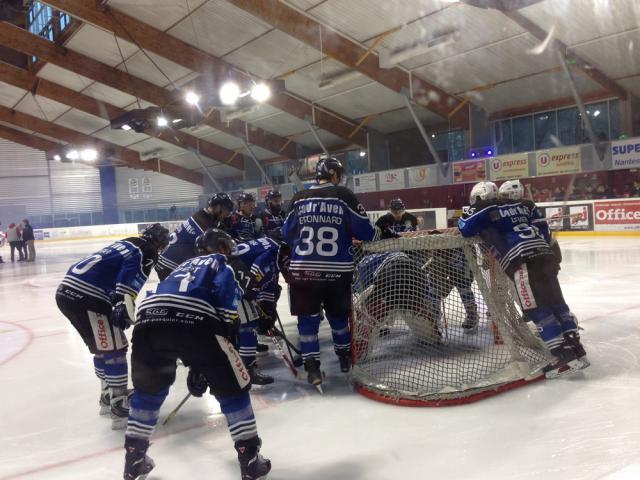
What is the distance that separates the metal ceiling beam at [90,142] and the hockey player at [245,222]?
16.8 meters

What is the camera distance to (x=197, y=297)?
6.33 feet

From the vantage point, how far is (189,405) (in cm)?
289

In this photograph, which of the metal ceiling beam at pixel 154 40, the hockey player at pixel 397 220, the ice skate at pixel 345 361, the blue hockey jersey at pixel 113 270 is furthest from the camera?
the metal ceiling beam at pixel 154 40

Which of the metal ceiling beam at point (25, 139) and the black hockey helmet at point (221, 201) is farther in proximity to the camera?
the metal ceiling beam at point (25, 139)

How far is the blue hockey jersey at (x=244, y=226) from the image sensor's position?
4.48 m

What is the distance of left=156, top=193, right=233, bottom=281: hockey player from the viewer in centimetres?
368

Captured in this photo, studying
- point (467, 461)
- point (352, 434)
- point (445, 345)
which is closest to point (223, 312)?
point (352, 434)

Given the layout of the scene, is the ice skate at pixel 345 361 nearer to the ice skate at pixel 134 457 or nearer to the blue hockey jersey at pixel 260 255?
the blue hockey jersey at pixel 260 255

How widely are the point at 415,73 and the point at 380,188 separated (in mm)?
3542

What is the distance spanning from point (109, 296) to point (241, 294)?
0.93m

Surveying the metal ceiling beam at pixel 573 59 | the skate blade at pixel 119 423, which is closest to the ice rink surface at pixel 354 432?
the skate blade at pixel 119 423

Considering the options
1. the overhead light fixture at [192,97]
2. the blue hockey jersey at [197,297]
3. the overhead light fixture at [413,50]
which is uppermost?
the overhead light fixture at [413,50]

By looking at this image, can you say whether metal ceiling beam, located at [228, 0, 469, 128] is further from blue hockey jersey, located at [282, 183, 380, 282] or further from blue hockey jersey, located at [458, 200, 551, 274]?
blue hockey jersey, located at [458, 200, 551, 274]

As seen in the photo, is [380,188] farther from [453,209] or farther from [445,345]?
[445,345]
